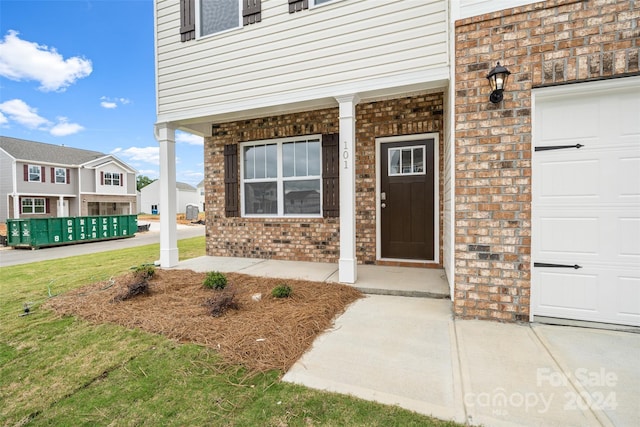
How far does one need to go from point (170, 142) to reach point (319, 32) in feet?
10.6

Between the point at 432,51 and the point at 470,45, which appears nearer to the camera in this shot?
the point at 470,45

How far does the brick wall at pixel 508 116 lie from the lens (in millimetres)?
2473

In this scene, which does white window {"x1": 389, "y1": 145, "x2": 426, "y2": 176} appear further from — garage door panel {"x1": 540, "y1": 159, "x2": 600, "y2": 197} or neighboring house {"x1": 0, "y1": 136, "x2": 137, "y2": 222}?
neighboring house {"x1": 0, "y1": 136, "x2": 137, "y2": 222}

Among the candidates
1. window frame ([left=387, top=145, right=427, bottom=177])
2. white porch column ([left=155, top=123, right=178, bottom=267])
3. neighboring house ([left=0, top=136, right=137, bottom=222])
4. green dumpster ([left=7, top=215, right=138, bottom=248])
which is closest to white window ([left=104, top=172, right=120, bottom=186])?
neighboring house ([left=0, top=136, right=137, bottom=222])

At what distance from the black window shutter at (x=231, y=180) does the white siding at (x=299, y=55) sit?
1.20 meters

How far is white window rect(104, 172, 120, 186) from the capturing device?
23.1 m

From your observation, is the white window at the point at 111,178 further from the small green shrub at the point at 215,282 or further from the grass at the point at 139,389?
the small green shrub at the point at 215,282

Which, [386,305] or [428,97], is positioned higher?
[428,97]

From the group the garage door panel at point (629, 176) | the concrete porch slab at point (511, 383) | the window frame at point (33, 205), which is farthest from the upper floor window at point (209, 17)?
the window frame at point (33, 205)

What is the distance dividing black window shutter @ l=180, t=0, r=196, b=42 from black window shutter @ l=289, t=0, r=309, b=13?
1.86 m

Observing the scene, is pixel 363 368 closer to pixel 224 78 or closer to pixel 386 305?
pixel 386 305

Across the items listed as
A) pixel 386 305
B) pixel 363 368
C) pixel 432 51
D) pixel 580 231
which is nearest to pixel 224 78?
pixel 432 51

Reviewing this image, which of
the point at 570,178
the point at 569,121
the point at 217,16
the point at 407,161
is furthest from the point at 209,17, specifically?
the point at 570,178

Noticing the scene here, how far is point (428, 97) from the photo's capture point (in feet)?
14.9
